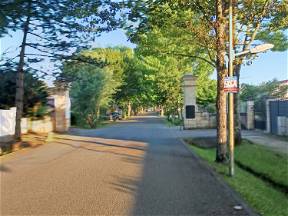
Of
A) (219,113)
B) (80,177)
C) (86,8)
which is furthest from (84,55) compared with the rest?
(80,177)

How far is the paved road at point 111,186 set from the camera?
334 inches

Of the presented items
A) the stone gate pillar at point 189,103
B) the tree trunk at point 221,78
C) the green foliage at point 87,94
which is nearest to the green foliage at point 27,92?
the stone gate pillar at point 189,103

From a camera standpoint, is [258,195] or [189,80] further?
[189,80]

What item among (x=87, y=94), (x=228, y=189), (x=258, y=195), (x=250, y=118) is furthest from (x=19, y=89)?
(x=87, y=94)

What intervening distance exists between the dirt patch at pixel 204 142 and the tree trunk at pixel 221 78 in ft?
26.8

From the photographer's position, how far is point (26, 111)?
108 ft

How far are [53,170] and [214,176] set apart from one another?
4151 millimetres

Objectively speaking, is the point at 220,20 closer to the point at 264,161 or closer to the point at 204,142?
the point at 264,161

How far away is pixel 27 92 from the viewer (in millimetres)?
32719

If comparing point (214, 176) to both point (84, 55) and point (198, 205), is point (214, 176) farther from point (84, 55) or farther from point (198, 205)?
point (84, 55)

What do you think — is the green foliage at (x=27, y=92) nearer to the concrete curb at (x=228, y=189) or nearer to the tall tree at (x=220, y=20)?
the tall tree at (x=220, y=20)

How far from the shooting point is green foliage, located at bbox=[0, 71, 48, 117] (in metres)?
30.7

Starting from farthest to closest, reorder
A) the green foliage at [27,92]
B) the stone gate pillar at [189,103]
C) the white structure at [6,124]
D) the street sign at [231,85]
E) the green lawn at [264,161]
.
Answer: the stone gate pillar at [189,103] → the green foliage at [27,92] → the white structure at [6,124] → the green lawn at [264,161] → the street sign at [231,85]

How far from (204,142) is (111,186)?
15.0 m
